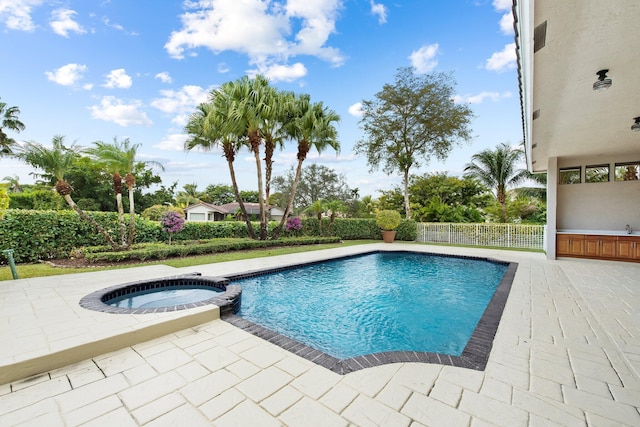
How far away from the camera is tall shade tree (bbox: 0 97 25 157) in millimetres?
18634

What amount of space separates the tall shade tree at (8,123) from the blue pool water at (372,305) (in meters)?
24.5

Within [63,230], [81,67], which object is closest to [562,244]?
[63,230]

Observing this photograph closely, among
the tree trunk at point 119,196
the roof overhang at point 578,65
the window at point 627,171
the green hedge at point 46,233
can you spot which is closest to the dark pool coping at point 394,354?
the roof overhang at point 578,65

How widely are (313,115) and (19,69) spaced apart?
10.8m

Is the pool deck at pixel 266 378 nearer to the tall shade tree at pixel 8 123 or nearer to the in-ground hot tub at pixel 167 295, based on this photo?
the in-ground hot tub at pixel 167 295

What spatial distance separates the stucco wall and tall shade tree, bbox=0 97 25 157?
105 ft

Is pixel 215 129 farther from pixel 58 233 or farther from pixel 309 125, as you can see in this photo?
pixel 58 233

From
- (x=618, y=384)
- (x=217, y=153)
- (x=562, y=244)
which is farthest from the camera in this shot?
(x=217, y=153)

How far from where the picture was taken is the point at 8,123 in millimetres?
19328

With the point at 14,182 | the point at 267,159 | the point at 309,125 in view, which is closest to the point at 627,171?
the point at 309,125

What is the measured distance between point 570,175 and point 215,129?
1354 centimetres

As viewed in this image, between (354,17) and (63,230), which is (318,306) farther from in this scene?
(354,17)

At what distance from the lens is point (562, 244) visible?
8945 mm

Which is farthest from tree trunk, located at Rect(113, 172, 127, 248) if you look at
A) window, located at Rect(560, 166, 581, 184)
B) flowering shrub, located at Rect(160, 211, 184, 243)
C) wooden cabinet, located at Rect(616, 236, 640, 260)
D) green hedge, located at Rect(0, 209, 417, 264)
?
wooden cabinet, located at Rect(616, 236, 640, 260)
